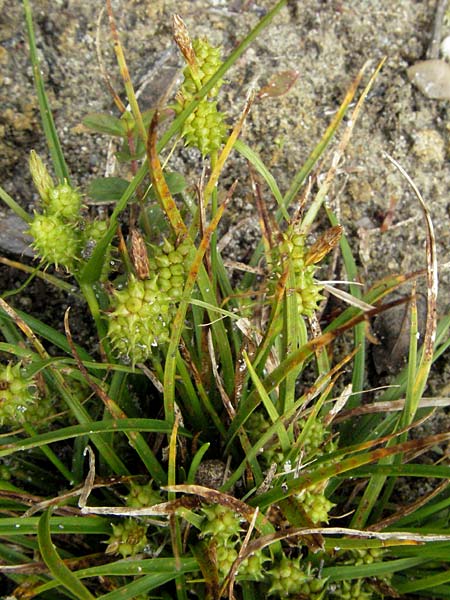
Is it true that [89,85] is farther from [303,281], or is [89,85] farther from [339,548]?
[339,548]

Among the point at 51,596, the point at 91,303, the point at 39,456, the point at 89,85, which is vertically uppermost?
the point at 89,85

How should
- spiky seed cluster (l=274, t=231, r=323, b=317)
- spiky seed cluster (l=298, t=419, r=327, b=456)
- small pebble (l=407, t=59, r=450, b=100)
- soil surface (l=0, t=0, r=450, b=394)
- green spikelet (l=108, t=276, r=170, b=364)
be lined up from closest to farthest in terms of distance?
1. green spikelet (l=108, t=276, r=170, b=364)
2. spiky seed cluster (l=274, t=231, r=323, b=317)
3. spiky seed cluster (l=298, t=419, r=327, b=456)
4. soil surface (l=0, t=0, r=450, b=394)
5. small pebble (l=407, t=59, r=450, b=100)

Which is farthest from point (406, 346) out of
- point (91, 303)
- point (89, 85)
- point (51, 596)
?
point (89, 85)

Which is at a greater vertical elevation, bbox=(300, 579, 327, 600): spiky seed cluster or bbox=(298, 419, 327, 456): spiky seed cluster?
bbox=(298, 419, 327, 456): spiky seed cluster

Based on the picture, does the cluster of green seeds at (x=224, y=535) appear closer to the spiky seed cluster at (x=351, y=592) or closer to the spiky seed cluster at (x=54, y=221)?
the spiky seed cluster at (x=351, y=592)

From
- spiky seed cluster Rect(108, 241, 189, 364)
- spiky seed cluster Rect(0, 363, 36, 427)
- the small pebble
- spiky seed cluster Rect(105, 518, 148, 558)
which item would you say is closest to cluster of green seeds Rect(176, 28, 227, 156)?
spiky seed cluster Rect(108, 241, 189, 364)

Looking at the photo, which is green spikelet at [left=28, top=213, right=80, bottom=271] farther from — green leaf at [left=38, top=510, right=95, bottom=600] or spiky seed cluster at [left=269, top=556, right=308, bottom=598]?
spiky seed cluster at [left=269, top=556, right=308, bottom=598]

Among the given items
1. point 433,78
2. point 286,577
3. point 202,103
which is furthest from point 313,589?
point 433,78

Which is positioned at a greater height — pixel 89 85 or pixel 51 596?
pixel 89 85
